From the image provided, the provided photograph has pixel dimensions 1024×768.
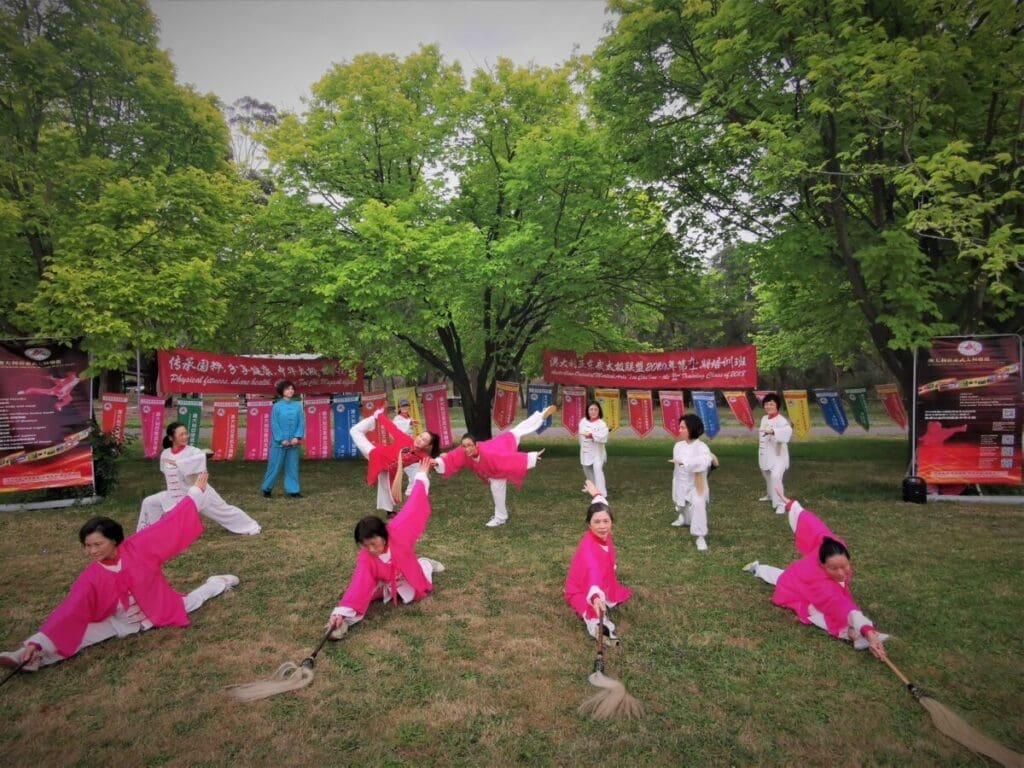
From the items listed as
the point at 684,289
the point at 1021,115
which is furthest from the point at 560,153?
the point at 1021,115

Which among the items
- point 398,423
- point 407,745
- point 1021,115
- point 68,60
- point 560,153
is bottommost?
point 407,745

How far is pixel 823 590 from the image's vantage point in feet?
15.0

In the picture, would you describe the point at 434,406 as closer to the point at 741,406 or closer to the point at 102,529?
the point at 741,406

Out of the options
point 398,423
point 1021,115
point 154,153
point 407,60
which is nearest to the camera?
point 1021,115

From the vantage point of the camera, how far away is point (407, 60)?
12.7 m

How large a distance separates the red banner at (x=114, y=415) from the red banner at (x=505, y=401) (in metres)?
7.70

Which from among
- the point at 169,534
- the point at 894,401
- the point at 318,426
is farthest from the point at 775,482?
the point at 318,426

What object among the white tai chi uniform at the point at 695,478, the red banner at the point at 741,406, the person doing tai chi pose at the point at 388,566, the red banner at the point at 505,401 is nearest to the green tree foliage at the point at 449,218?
the red banner at the point at 505,401

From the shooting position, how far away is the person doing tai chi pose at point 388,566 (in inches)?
187

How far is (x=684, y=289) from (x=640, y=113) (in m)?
4.34

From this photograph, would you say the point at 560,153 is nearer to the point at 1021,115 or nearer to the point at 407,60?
the point at 407,60

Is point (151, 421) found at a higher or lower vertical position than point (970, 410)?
lower

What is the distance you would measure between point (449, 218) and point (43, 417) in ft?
25.6

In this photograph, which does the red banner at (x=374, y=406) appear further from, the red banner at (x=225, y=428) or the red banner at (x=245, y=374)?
the red banner at (x=225, y=428)
